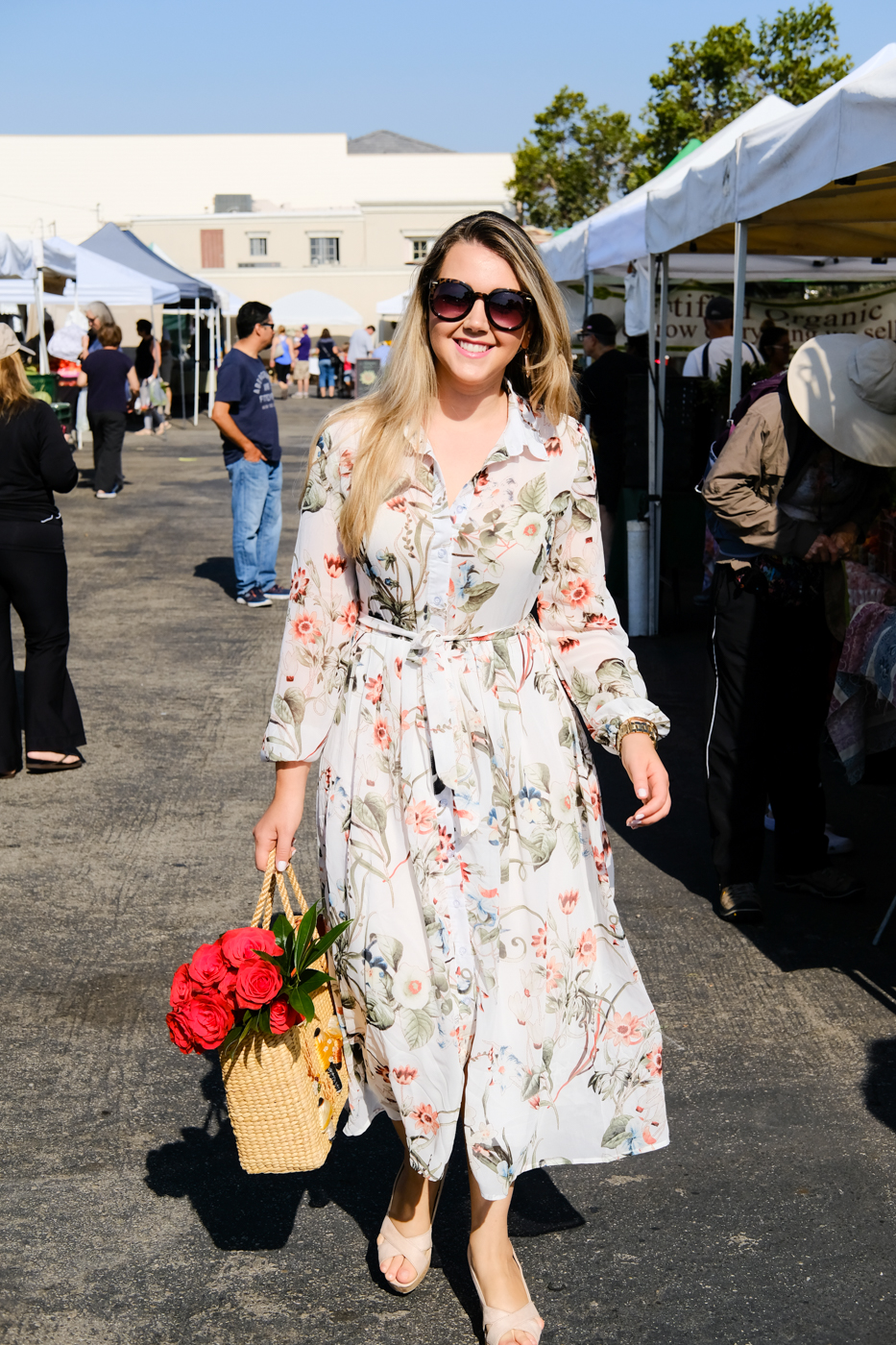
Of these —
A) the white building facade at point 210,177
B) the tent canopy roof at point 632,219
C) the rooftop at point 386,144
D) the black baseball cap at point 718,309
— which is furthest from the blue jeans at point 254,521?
the rooftop at point 386,144

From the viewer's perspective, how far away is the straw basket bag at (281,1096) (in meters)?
2.31

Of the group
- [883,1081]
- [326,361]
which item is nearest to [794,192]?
[883,1081]

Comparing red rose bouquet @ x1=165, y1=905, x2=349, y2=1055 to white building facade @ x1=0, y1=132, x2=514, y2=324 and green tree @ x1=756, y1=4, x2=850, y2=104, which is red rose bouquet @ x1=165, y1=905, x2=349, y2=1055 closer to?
green tree @ x1=756, y1=4, x2=850, y2=104

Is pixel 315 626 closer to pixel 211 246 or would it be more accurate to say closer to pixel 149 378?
pixel 149 378

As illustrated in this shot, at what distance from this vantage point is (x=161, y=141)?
78688 millimetres

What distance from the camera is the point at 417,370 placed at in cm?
244

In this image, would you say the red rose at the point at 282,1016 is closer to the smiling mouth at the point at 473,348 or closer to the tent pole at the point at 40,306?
the smiling mouth at the point at 473,348

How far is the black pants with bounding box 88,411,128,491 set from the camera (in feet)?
51.2

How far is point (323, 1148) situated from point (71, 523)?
12.6 metres

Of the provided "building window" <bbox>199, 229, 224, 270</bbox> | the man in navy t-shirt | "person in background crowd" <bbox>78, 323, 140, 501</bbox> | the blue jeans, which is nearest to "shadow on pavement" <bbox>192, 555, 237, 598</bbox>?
the blue jeans

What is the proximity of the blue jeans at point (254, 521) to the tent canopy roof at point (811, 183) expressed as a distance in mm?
3188

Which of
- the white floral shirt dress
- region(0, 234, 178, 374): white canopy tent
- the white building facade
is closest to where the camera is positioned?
the white floral shirt dress

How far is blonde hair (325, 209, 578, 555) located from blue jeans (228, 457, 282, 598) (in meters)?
6.90

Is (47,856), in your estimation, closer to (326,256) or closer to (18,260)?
(18,260)
